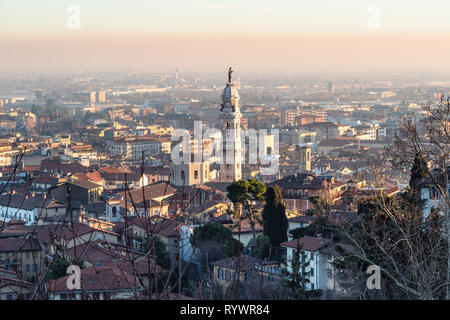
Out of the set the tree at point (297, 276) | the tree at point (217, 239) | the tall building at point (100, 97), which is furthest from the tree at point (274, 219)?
the tall building at point (100, 97)

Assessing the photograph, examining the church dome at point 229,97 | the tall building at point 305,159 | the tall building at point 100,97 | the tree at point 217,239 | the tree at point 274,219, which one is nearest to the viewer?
the tree at point 217,239

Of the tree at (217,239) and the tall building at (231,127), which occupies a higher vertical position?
the tall building at (231,127)

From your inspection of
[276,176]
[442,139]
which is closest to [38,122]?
[276,176]

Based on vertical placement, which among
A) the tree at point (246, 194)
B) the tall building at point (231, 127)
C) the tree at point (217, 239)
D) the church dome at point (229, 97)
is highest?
the church dome at point (229, 97)

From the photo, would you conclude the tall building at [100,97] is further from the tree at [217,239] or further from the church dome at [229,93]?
the tree at [217,239]

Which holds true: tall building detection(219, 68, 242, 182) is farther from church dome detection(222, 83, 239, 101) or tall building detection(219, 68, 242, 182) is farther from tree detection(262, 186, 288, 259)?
tree detection(262, 186, 288, 259)

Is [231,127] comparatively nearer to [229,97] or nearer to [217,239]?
[229,97]
